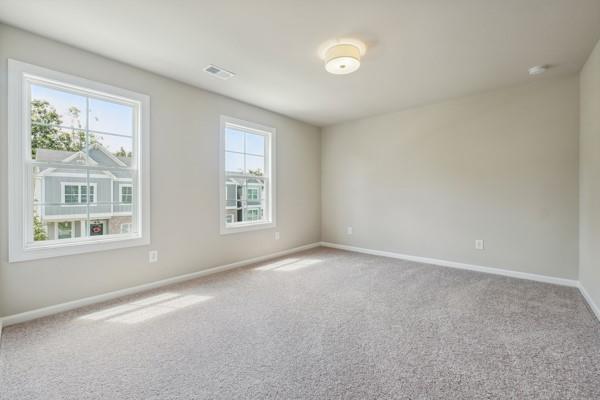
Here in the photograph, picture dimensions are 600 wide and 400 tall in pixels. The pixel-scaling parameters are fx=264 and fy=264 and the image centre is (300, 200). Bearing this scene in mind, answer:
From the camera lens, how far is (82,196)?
2.66m

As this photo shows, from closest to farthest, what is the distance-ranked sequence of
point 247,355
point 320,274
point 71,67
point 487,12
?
point 247,355 < point 487,12 < point 71,67 < point 320,274

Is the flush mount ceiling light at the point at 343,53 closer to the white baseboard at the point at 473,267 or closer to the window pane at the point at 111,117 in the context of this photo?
the window pane at the point at 111,117

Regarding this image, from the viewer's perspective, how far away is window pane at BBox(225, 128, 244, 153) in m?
3.97

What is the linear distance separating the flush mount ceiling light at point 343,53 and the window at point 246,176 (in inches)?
73.3

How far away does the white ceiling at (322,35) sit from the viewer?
6.59 ft

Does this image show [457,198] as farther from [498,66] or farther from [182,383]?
[182,383]

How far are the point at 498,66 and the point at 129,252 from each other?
4.56 metres

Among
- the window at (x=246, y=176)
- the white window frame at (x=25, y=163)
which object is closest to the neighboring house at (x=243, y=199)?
the window at (x=246, y=176)

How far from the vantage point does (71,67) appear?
2.54 meters

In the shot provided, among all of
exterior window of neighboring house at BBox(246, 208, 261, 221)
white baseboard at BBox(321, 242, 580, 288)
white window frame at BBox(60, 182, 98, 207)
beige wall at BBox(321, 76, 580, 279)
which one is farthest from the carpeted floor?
exterior window of neighboring house at BBox(246, 208, 261, 221)

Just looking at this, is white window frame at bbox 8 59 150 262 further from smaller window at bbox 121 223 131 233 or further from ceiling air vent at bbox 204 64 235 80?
ceiling air vent at bbox 204 64 235 80

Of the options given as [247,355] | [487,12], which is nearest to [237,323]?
[247,355]

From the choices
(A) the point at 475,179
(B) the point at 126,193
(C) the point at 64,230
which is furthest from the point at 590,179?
(C) the point at 64,230

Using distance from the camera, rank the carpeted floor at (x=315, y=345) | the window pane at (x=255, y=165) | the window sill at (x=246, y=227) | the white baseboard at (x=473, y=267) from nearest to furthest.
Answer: the carpeted floor at (x=315, y=345) < the white baseboard at (x=473, y=267) < the window sill at (x=246, y=227) < the window pane at (x=255, y=165)
